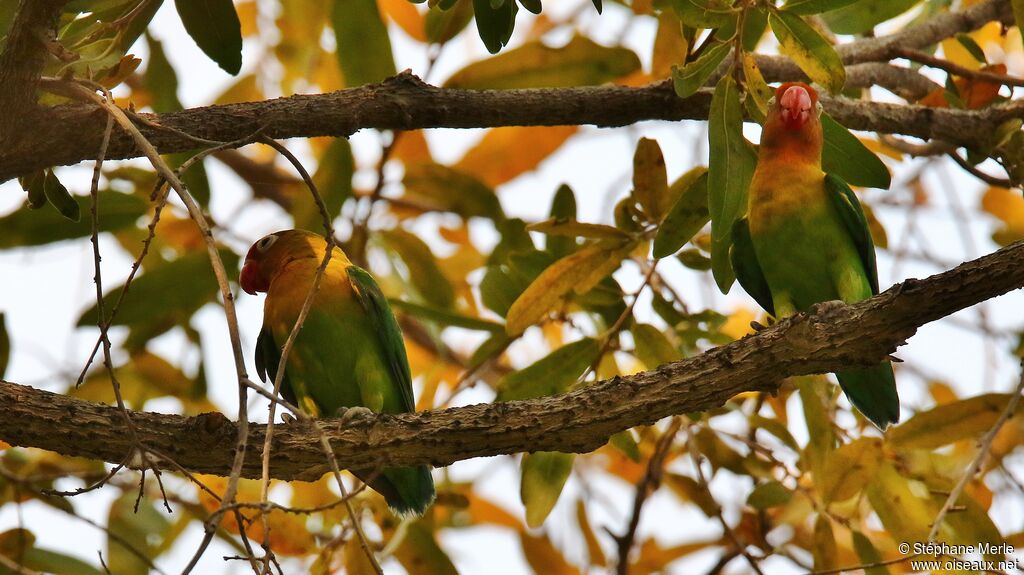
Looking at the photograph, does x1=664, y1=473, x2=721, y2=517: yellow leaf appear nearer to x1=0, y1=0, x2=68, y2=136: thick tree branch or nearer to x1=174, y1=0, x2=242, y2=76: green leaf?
x1=174, y1=0, x2=242, y2=76: green leaf

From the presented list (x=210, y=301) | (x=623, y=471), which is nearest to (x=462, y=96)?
(x=210, y=301)

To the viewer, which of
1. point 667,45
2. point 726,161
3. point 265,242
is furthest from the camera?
point 265,242

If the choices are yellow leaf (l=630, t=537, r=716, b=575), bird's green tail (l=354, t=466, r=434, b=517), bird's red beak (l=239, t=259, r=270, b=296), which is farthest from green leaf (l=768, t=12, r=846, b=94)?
yellow leaf (l=630, t=537, r=716, b=575)

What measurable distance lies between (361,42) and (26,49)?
1.94 m

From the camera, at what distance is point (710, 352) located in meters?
2.90

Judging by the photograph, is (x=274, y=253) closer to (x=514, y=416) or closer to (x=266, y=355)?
(x=266, y=355)

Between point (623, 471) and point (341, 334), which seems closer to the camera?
point (341, 334)

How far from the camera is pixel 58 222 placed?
4.30 m

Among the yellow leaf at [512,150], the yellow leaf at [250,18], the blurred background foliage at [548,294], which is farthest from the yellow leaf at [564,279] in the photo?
the yellow leaf at [250,18]

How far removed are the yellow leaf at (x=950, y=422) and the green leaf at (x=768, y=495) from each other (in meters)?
0.51

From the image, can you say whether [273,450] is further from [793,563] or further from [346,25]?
[793,563]

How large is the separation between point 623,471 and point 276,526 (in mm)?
2775

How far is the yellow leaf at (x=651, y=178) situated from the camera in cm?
391

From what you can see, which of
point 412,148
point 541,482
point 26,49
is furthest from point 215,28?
point 412,148
